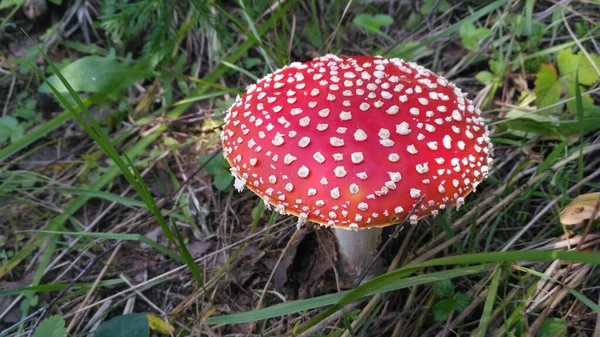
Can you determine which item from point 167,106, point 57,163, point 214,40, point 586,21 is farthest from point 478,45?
point 57,163

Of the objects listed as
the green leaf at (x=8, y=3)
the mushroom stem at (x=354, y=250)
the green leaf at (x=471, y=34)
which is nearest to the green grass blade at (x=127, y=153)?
the green leaf at (x=8, y=3)

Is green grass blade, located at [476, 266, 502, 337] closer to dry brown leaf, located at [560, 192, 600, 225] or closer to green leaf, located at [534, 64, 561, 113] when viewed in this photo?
dry brown leaf, located at [560, 192, 600, 225]

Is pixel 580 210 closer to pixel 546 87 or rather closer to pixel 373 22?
pixel 546 87

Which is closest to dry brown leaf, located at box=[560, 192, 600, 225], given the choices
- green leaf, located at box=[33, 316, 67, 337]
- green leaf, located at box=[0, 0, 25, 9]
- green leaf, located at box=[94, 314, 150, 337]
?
green leaf, located at box=[94, 314, 150, 337]

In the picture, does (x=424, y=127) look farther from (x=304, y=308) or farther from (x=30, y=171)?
(x=30, y=171)

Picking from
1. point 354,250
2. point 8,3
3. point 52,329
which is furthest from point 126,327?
point 8,3

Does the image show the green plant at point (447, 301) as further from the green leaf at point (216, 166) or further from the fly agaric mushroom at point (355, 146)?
the green leaf at point (216, 166)
